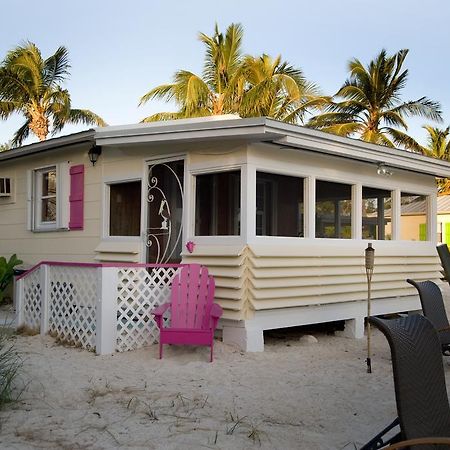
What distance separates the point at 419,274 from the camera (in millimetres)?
9156

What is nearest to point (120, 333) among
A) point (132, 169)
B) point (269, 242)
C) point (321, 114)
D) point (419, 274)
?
point (269, 242)

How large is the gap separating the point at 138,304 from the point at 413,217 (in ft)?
19.4

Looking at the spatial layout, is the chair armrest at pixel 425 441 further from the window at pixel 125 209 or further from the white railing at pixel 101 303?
the window at pixel 125 209

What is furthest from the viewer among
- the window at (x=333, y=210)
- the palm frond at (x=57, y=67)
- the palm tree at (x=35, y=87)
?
the palm frond at (x=57, y=67)

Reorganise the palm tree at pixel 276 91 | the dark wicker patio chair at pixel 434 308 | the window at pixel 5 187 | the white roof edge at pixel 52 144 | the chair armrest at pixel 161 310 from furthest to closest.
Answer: the palm tree at pixel 276 91, the window at pixel 5 187, the white roof edge at pixel 52 144, the chair armrest at pixel 161 310, the dark wicker patio chair at pixel 434 308

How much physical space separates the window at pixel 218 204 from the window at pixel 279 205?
296 millimetres

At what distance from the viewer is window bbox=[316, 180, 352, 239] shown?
7.63 metres

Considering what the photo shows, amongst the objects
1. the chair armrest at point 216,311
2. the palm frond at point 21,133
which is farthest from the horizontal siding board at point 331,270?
the palm frond at point 21,133

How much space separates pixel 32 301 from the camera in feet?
23.8

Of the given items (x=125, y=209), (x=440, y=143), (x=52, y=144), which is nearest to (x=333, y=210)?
(x=125, y=209)

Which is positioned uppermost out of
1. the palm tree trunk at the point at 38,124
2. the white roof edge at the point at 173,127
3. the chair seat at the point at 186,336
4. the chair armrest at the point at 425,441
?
the palm tree trunk at the point at 38,124

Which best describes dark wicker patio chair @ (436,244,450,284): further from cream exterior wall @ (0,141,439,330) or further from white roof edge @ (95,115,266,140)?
white roof edge @ (95,115,266,140)

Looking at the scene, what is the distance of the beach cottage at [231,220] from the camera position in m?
6.39

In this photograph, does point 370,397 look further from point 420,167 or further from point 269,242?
point 420,167
